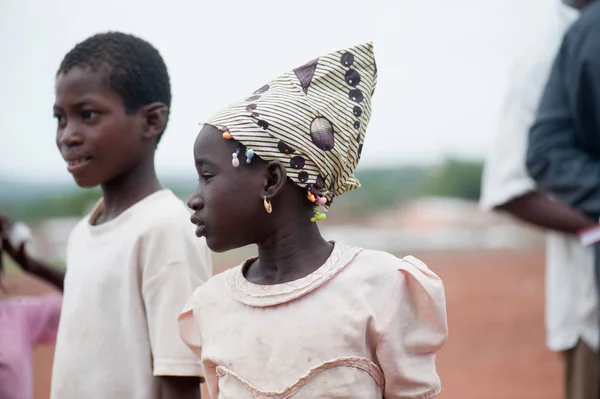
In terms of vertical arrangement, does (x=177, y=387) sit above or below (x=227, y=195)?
below

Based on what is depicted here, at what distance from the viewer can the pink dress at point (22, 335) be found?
336 cm

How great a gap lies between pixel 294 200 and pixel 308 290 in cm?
24

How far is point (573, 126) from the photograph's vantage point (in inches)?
147

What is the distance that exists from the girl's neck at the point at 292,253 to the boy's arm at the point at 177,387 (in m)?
0.50

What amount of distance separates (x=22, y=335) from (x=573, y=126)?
234cm

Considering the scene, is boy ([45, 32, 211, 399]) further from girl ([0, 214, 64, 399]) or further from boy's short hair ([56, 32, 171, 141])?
girl ([0, 214, 64, 399])

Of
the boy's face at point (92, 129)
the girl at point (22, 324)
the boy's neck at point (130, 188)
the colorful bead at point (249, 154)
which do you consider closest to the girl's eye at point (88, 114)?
the boy's face at point (92, 129)

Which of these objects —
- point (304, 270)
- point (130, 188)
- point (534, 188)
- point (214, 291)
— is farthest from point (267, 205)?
point (534, 188)

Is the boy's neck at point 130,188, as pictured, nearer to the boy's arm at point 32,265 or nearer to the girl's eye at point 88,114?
the girl's eye at point 88,114

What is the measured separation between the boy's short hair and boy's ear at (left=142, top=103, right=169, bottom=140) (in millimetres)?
23

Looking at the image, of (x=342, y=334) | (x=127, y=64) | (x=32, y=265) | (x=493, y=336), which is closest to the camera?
(x=342, y=334)

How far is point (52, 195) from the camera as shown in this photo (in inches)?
1056

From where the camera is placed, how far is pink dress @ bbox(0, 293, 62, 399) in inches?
132

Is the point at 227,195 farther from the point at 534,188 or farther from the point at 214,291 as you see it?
the point at 534,188
